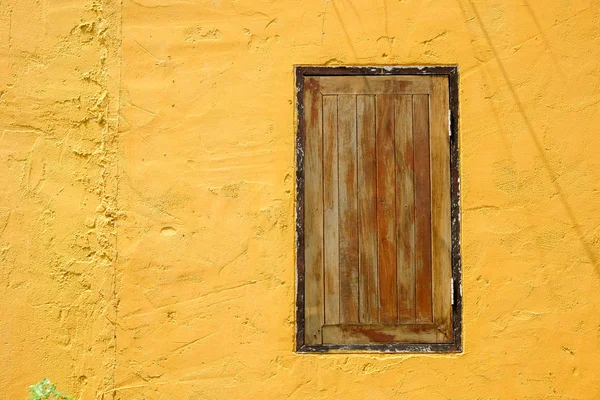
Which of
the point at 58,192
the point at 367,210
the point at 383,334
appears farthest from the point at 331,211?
the point at 58,192

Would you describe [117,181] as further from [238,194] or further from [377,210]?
[377,210]

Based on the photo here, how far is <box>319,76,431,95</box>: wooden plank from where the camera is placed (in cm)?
346

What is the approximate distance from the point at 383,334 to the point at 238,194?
1.16 metres

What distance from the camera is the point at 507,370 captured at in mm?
3365

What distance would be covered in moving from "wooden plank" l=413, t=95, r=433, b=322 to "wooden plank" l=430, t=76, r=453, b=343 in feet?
0.09

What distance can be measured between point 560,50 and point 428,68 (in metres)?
0.76

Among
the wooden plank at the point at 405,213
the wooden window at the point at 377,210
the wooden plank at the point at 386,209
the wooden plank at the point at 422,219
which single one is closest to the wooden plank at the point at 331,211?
the wooden window at the point at 377,210

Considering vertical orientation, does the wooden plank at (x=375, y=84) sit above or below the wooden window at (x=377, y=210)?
above

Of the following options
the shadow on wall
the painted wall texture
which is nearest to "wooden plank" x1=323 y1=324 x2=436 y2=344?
the painted wall texture

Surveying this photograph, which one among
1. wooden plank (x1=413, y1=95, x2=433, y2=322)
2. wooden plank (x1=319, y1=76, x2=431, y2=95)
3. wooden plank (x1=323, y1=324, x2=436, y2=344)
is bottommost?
wooden plank (x1=323, y1=324, x2=436, y2=344)

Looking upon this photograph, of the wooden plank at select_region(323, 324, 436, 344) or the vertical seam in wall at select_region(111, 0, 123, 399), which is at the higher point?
the vertical seam in wall at select_region(111, 0, 123, 399)

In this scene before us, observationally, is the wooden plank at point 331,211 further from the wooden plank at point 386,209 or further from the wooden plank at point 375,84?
the wooden plank at point 386,209

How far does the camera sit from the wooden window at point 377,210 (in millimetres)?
3432

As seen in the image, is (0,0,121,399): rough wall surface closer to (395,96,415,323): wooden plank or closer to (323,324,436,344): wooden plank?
(323,324,436,344): wooden plank
